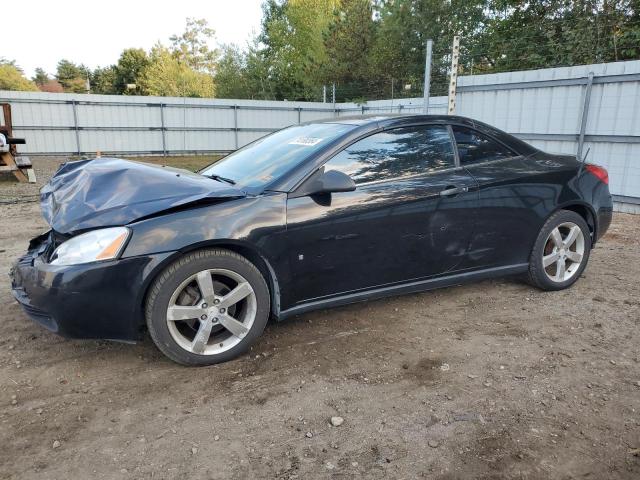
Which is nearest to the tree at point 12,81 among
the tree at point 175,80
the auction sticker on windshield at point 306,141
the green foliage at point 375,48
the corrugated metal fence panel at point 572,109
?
the green foliage at point 375,48

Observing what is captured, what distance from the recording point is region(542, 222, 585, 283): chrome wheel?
431 cm

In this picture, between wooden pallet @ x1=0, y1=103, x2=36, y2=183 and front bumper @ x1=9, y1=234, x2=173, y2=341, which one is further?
wooden pallet @ x1=0, y1=103, x2=36, y2=183

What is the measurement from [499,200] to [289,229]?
181cm

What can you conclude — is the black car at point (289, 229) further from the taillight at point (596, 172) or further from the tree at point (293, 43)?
the tree at point (293, 43)

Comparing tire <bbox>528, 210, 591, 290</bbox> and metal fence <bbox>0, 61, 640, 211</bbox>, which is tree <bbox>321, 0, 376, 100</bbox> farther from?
tire <bbox>528, 210, 591, 290</bbox>

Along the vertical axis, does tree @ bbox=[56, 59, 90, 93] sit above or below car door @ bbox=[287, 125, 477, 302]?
above

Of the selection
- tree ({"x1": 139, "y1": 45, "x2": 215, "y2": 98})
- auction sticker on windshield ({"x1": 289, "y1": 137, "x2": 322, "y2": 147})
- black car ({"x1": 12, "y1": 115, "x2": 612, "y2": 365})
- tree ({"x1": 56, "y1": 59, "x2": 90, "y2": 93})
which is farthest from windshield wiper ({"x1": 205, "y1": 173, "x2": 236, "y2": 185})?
tree ({"x1": 56, "y1": 59, "x2": 90, "y2": 93})

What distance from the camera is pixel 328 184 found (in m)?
3.14

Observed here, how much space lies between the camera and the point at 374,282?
137 inches

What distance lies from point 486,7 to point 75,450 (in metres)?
29.2

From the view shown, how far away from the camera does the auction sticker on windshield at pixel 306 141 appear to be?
3543mm

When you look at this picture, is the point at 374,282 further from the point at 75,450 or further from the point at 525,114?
the point at 525,114

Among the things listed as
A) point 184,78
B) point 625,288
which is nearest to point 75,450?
point 625,288

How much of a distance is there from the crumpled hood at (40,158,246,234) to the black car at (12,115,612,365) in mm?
13
